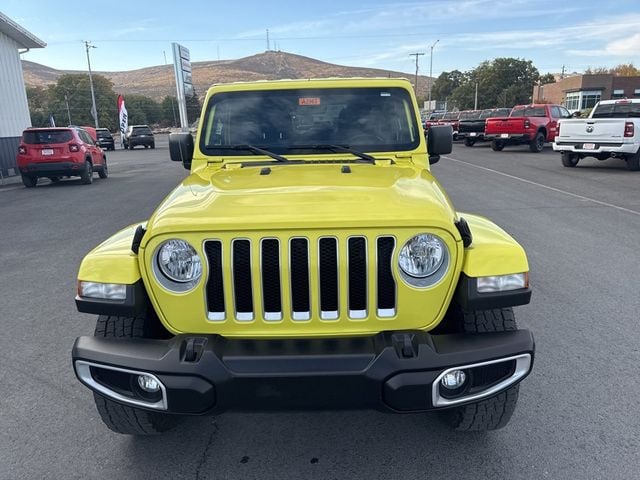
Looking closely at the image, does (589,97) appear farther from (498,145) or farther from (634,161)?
(634,161)

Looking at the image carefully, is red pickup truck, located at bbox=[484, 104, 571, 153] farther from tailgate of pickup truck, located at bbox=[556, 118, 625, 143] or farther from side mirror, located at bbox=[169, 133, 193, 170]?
side mirror, located at bbox=[169, 133, 193, 170]

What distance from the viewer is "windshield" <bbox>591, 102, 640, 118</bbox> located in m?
14.7

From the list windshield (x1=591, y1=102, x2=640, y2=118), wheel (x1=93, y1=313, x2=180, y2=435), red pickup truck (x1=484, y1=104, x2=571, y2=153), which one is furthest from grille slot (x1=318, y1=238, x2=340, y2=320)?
red pickup truck (x1=484, y1=104, x2=571, y2=153)

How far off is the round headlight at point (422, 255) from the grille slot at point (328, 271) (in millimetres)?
273

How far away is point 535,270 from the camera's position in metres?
5.53

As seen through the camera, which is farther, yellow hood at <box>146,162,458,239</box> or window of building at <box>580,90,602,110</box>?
window of building at <box>580,90,602,110</box>

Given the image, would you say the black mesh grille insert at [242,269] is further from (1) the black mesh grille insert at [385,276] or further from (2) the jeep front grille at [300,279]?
(1) the black mesh grille insert at [385,276]

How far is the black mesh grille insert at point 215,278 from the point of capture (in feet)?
7.10

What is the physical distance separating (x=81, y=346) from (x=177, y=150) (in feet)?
6.50

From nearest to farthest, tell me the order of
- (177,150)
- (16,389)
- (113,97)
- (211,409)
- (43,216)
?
(211,409) → (16,389) → (177,150) → (43,216) → (113,97)

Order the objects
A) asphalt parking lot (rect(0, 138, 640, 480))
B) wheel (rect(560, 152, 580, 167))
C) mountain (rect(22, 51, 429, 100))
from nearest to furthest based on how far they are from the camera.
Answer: asphalt parking lot (rect(0, 138, 640, 480)), wheel (rect(560, 152, 580, 167)), mountain (rect(22, 51, 429, 100))

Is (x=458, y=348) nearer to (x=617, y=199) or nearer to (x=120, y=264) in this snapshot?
(x=120, y=264)

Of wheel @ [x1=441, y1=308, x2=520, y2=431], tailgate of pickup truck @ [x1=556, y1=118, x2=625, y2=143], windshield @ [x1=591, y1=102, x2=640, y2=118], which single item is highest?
windshield @ [x1=591, y1=102, x2=640, y2=118]

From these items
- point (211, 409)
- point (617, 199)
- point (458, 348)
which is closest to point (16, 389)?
point (211, 409)
